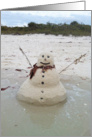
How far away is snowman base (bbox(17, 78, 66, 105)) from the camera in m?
3.16

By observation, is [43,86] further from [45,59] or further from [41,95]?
[45,59]

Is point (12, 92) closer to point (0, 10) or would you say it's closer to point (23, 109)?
point (23, 109)

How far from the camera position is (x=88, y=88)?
4.05m

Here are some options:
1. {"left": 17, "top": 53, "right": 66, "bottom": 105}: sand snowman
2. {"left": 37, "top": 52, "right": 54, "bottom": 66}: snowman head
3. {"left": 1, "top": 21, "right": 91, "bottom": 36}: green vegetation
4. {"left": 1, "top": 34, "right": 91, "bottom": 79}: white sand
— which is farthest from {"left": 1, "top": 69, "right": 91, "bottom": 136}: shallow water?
{"left": 1, "top": 34, "right": 91, "bottom": 79}: white sand

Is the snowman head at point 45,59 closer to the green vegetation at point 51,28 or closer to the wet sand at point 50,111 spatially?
the green vegetation at point 51,28

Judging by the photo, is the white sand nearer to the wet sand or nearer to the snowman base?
the wet sand

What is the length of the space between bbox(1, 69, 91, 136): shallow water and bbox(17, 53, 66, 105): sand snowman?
106 millimetres

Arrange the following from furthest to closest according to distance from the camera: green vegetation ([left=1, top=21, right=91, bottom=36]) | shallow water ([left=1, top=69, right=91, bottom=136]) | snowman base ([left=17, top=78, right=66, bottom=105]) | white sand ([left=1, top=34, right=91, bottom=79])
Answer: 1. white sand ([left=1, top=34, right=91, bottom=79])
2. green vegetation ([left=1, top=21, right=91, bottom=36])
3. snowman base ([left=17, top=78, right=66, bottom=105])
4. shallow water ([left=1, top=69, right=91, bottom=136])

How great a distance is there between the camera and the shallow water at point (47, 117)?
2412mm

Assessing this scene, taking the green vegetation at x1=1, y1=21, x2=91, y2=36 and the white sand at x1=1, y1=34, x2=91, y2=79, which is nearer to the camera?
the green vegetation at x1=1, y1=21, x2=91, y2=36

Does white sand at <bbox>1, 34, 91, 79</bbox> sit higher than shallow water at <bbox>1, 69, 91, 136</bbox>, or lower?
higher

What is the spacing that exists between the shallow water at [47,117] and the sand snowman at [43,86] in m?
0.11

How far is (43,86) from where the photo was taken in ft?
10.7

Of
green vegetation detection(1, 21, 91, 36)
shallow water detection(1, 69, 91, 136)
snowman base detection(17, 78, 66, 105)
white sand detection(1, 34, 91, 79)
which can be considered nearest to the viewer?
shallow water detection(1, 69, 91, 136)
